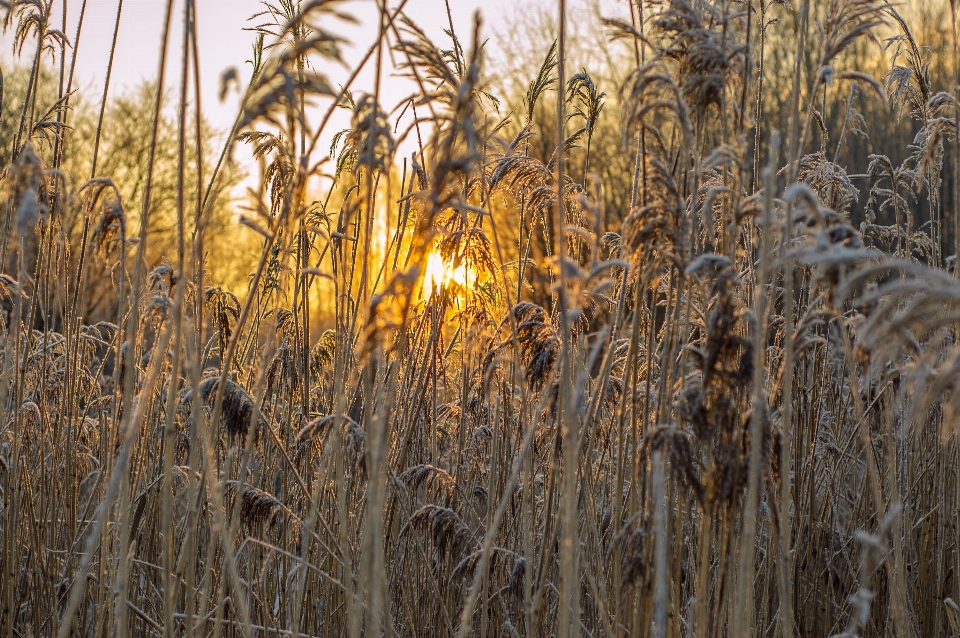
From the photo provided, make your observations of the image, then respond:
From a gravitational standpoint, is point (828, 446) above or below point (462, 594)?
above

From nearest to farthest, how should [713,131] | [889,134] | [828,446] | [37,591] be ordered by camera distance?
[713,131]
[37,591]
[828,446]
[889,134]

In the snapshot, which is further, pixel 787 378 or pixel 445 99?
pixel 445 99

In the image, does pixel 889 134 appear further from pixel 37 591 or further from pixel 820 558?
pixel 37 591

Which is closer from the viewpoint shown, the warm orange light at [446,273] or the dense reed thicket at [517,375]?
the dense reed thicket at [517,375]

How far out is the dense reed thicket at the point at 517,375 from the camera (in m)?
1.31

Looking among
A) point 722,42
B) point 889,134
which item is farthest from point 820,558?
point 889,134

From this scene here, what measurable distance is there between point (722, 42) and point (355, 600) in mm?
1229

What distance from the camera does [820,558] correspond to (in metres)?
2.48

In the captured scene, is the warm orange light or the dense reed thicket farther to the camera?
the warm orange light

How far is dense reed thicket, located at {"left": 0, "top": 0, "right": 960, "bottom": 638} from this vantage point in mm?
1309

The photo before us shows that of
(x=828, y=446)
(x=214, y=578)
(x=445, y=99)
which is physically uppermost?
(x=445, y=99)

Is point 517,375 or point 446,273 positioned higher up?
point 446,273

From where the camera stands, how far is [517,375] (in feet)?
7.80

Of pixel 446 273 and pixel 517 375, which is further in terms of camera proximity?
pixel 517 375
